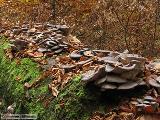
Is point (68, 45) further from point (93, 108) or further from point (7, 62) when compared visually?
point (93, 108)

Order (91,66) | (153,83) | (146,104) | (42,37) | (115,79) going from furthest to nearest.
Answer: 1. (42,37)
2. (91,66)
3. (153,83)
4. (115,79)
5. (146,104)

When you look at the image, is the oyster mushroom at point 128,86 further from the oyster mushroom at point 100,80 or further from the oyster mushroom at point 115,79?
the oyster mushroom at point 100,80

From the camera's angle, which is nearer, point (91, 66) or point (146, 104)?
point (146, 104)

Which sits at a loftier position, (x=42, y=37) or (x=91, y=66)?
(x=91, y=66)

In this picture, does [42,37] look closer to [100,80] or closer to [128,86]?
[100,80]

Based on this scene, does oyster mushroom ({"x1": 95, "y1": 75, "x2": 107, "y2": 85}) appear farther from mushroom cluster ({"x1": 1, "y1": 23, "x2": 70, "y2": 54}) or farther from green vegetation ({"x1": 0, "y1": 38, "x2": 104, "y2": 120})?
mushroom cluster ({"x1": 1, "y1": 23, "x2": 70, "y2": 54})

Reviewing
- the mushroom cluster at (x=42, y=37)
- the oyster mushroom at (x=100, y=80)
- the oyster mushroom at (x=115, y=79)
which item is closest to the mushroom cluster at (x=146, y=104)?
the oyster mushroom at (x=115, y=79)

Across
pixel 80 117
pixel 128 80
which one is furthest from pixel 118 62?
pixel 80 117

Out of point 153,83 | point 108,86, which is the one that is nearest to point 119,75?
point 108,86

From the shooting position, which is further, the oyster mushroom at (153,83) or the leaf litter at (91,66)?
the oyster mushroom at (153,83)

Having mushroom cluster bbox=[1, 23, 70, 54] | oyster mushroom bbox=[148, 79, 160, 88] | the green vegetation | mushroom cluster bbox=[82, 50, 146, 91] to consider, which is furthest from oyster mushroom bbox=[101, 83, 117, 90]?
mushroom cluster bbox=[1, 23, 70, 54]

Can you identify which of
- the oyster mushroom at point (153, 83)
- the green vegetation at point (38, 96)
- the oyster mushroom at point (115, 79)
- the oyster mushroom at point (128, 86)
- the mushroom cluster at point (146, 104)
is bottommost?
the green vegetation at point (38, 96)

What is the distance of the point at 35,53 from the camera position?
26.0 ft

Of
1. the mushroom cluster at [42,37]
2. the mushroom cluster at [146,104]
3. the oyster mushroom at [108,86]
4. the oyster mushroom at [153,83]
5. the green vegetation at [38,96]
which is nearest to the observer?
the mushroom cluster at [146,104]
